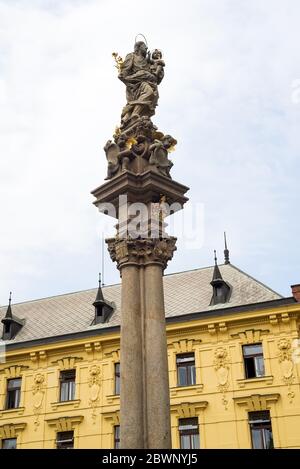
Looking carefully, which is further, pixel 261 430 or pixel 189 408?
pixel 189 408

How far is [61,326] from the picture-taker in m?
27.7

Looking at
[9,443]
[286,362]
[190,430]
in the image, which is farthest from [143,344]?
[9,443]

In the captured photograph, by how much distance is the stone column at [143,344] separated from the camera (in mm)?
7535

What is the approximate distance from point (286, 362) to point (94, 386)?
287 inches

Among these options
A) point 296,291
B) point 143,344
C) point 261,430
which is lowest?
point 143,344

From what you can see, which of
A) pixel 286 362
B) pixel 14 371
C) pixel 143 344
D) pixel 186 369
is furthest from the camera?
pixel 14 371

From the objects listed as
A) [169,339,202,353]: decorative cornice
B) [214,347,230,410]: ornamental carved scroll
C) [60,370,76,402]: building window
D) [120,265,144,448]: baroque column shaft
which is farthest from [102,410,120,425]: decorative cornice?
[120,265,144,448]: baroque column shaft

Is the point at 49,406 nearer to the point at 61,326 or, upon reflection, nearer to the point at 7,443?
the point at 7,443

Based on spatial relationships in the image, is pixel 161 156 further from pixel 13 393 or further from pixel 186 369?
pixel 13 393

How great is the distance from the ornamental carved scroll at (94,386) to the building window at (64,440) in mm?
1190

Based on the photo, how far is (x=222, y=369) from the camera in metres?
22.5

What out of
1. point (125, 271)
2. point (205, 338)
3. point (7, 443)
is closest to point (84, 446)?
point (7, 443)

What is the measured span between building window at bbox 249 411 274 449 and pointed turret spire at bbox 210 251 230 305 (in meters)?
4.76

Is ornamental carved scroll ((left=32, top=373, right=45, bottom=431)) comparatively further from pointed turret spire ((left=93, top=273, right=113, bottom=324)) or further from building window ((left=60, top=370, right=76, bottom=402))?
pointed turret spire ((left=93, top=273, right=113, bottom=324))
